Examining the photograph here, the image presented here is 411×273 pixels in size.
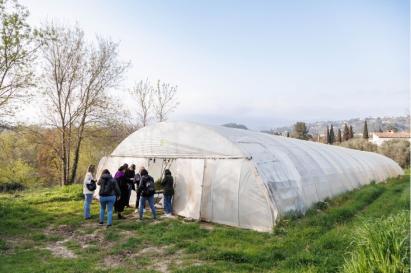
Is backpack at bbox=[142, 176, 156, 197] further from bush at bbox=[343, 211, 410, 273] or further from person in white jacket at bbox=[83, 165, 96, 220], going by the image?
bush at bbox=[343, 211, 410, 273]

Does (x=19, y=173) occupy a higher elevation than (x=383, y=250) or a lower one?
lower

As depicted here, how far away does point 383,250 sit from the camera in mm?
5691

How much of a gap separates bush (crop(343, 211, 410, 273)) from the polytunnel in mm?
5249

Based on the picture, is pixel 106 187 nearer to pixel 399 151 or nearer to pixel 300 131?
pixel 399 151

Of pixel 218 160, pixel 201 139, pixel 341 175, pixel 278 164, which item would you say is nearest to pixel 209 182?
Result: pixel 218 160

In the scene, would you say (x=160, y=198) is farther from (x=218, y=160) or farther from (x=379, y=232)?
(x=379, y=232)

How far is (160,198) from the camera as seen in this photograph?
50.1 ft

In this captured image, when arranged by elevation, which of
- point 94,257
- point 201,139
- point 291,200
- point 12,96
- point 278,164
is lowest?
point 94,257

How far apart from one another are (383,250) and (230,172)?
7304mm

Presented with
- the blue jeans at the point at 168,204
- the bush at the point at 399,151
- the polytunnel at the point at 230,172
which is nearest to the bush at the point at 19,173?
the polytunnel at the point at 230,172

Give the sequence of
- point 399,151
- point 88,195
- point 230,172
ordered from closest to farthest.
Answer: point 230,172, point 88,195, point 399,151

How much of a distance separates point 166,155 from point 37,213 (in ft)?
18.9

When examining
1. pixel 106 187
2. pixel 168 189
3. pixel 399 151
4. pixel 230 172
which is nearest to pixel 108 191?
pixel 106 187

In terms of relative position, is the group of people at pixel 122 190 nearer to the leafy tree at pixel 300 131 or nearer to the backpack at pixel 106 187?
the backpack at pixel 106 187
